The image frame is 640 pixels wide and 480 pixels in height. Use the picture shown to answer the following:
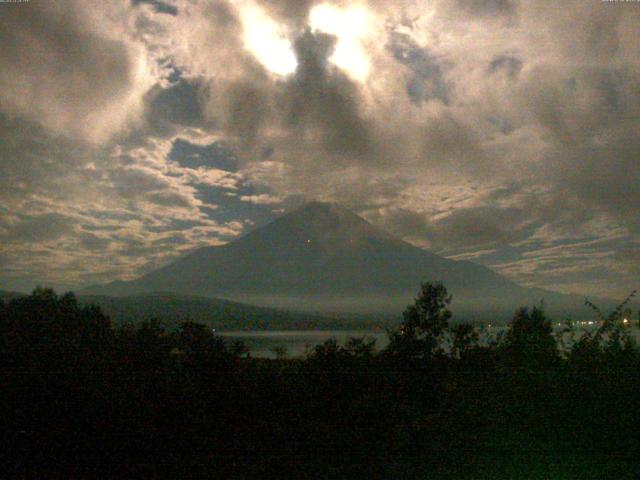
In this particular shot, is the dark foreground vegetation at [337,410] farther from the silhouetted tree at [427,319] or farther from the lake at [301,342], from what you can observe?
the lake at [301,342]

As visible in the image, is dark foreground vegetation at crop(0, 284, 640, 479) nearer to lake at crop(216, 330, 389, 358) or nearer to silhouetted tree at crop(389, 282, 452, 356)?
silhouetted tree at crop(389, 282, 452, 356)

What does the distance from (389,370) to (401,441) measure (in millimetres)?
1447

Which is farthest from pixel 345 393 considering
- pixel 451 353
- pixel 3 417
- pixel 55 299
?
pixel 55 299

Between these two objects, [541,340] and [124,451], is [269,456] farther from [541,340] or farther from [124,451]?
[541,340]

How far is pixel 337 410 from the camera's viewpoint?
561cm

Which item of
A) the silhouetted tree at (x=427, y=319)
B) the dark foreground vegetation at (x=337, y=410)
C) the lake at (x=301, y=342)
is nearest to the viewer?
the dark foreground vegetation at (x=337, y=410)

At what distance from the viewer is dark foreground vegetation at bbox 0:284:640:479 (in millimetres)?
4715

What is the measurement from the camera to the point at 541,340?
525cm

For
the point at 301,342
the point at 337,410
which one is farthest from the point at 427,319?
the point at 301,342

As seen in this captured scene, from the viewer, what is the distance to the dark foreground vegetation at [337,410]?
4715 mm

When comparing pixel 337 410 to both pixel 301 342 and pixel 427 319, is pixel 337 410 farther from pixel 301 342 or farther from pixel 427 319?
pixel 301 342

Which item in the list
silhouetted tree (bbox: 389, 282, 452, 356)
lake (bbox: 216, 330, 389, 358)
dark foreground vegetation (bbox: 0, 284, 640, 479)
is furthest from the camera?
lake (bbox: 216, 330, 389, 358)

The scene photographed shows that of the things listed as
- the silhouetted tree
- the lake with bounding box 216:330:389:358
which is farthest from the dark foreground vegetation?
the lake with bounding box 216:330:389:358

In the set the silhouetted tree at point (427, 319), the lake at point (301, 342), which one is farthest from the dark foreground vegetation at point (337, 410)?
the lake at point (301, 342)
